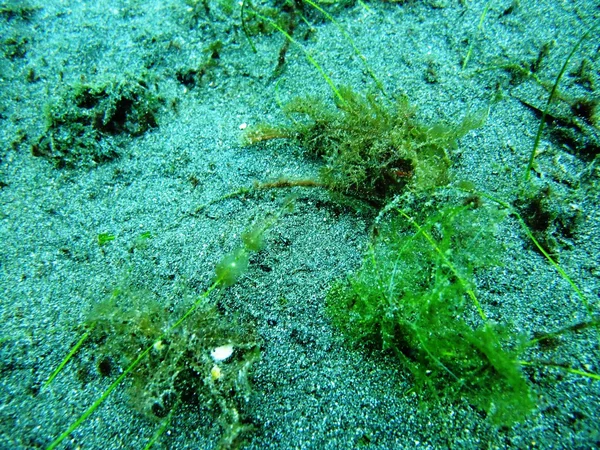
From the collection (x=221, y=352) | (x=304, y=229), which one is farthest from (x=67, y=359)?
(x=304, y=229)

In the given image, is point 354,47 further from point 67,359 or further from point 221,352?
point 67,359

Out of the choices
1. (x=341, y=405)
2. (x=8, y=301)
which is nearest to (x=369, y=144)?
(x=341, y=405)

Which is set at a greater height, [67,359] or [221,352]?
[221,352]

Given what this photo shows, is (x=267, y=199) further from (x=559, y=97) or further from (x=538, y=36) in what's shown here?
(x=538, y=36)

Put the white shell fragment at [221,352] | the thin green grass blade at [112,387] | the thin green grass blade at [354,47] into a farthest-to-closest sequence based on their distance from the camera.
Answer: the thin green grass blade at [354,47] < the white shell fragment at [221,352] < the thin green grass blade at [112,387]

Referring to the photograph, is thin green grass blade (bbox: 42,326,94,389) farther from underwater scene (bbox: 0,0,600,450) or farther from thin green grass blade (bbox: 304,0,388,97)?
thin green grass blade (bbox: 304,0,388,97)

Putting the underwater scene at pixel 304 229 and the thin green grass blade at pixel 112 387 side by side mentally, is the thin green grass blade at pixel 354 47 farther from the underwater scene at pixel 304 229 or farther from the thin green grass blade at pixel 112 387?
the thin green grass blade at pixel 112 387

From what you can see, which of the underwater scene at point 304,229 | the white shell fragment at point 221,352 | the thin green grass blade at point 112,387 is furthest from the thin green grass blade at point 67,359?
the white shell fragment at point 221,352
